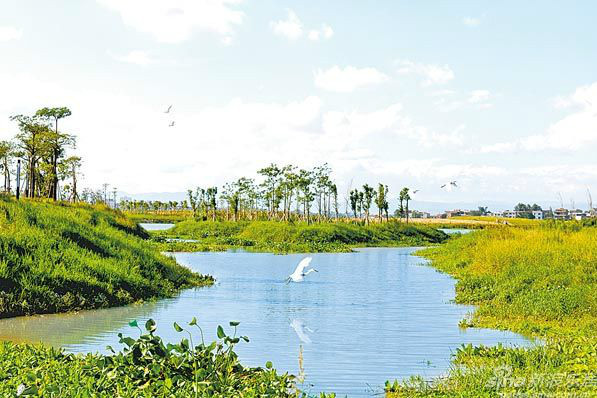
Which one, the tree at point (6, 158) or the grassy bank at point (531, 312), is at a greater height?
the tree at point (6, 158)

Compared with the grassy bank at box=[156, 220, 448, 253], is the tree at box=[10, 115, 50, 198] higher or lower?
higher

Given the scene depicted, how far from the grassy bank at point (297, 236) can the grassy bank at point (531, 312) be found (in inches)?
518

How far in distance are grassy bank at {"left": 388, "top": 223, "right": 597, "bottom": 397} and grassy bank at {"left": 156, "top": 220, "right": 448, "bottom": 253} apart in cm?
1316

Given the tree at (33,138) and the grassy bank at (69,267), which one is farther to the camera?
the tree at (33,138)

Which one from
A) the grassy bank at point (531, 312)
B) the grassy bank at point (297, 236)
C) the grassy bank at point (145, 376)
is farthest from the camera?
the grassy bank at point (297, 236)

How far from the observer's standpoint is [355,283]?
19234 millimetres

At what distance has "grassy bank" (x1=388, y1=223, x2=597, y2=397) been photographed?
6352mm

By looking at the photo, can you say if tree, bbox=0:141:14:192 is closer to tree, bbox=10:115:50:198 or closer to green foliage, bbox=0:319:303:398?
tree, bbox=10:115:50:198

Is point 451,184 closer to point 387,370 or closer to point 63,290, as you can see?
point 63,290

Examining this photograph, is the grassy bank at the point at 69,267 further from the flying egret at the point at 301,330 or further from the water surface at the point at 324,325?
the flying egret at the point at 301,330

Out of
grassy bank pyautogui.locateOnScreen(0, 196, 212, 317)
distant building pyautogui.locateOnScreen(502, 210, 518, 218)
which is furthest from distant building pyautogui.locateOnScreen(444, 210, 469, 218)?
grassy bank pyautogui.locateOnScreen(0, 196, 212, 317)

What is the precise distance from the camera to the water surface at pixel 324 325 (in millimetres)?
8484

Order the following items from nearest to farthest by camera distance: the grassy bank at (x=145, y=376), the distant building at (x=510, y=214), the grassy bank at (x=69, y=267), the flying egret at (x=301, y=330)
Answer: the grassy bank at (x=145, y=376)
the flying egret at (x=301, y=330)
the grassy bank at (x=69, y=267)
the distant building at (x=510, y=214)

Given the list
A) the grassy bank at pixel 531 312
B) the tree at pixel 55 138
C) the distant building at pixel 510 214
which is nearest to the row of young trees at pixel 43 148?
the tree at pixel 55 138
